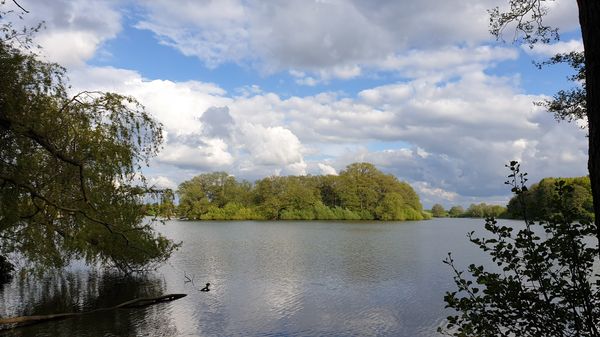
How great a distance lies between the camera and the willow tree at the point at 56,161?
1141cm

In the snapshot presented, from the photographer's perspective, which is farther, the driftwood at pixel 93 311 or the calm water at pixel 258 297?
the calm water at pixel 258 297

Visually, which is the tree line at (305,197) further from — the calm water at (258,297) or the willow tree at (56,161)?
the willow tree at (56,161)

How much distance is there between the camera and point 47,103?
40.2ft

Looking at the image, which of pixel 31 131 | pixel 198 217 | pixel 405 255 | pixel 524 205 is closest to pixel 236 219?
pixel 198 217

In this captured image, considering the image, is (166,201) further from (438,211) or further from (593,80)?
(438,211)

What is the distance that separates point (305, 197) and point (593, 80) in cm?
9311

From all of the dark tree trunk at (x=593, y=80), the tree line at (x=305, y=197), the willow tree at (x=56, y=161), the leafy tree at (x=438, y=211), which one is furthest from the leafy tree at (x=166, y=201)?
the leafy tree at (x=438, y=211)

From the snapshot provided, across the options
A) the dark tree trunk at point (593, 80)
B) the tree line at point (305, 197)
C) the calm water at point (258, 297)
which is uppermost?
the tree line at point (305, 197)

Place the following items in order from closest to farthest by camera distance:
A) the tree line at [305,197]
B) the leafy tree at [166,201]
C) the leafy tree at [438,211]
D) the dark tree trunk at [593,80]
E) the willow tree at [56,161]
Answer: the dark tree trunk at [593,80]
the willow tree at [56,161]
the leafy tree at [166,201]
the tree line at [305,197]
the leafy tree at [438,211]

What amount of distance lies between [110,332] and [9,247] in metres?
4.70

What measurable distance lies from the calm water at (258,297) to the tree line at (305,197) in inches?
2485

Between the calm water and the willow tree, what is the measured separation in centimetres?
296

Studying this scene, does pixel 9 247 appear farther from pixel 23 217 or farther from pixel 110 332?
pixel 110 332

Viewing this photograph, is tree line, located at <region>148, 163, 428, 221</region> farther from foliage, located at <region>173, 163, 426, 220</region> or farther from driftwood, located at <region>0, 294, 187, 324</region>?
driftwood, located at <region>0, 294, 187, 324</region>
